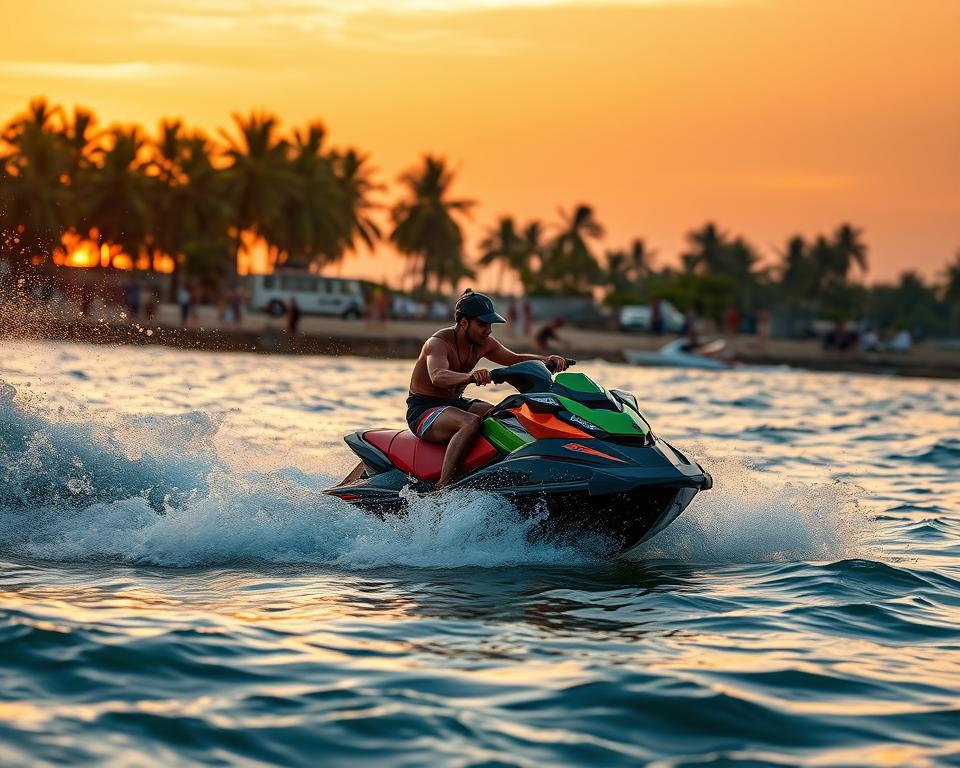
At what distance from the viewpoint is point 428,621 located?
6211 millimetres

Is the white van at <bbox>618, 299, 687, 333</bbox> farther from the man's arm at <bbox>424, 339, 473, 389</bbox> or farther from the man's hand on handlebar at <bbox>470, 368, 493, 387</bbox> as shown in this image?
the man's hand on handlebar at <bbox>470, 368, 493, 387</bbox>

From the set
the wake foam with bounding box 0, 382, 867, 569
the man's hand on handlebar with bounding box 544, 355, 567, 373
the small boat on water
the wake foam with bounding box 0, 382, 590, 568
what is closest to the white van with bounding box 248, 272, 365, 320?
the small boat on water

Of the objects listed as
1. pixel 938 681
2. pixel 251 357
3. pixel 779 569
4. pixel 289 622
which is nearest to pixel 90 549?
pixel 289 622

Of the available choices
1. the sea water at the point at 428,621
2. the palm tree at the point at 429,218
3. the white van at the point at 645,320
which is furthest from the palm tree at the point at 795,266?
the sea water at the point at 428,621

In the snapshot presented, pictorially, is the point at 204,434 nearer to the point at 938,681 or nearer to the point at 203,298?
the point at 938,681

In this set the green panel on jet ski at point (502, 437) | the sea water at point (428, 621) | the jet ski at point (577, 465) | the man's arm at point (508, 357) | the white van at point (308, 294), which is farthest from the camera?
the white van at point (308, 294)

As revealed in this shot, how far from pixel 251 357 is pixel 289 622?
91.8ft

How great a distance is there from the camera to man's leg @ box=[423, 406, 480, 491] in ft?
25.6

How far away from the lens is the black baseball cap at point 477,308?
309 inches

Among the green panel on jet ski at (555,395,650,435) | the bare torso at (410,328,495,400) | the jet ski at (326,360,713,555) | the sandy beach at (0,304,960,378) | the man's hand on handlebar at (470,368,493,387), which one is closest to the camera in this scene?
the jet ski at (326,360,713,555)

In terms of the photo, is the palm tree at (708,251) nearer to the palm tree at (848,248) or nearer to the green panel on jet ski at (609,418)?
the palm tree at (848,248)

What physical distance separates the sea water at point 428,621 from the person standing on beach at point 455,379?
1.37 ft

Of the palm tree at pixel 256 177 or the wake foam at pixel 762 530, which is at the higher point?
the palm tree at pixel 256 177

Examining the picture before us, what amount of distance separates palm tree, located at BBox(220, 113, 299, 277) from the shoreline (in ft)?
54.0
